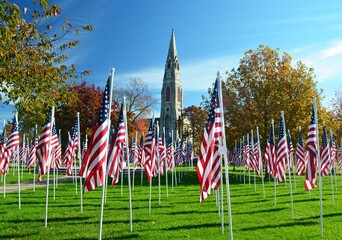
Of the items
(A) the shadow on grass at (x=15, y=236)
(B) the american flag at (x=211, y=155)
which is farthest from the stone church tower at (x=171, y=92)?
(B) the american flag at (x=211, y=155)

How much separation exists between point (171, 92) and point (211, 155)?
104629 millimetres

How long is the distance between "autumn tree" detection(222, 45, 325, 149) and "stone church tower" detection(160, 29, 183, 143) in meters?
72.2

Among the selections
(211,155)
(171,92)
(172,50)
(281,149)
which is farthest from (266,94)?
(172,50)

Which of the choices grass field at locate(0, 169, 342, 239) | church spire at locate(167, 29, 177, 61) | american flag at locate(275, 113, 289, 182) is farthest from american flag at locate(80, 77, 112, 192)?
church spire at locate(167, 29, 177, 61)

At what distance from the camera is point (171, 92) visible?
4461 inches

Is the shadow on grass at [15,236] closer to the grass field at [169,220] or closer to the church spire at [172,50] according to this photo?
the grass field at [169,220]

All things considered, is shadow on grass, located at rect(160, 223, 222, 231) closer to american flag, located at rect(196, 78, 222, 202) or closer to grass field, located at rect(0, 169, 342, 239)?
grass field, located at rect(0, 169, 342, 239)

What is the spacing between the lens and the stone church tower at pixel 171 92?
365 feet

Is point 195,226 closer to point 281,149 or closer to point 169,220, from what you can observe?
point 169,220

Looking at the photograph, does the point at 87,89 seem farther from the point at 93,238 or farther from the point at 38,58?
the point at 93,238

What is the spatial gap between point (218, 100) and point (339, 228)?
6699 mm

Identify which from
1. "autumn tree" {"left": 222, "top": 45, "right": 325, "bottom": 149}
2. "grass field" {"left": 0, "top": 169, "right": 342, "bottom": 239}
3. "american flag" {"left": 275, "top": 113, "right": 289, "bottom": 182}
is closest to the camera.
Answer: "grass field" {"left": 0, "top": 169, "right": 342, "bottom": 239}

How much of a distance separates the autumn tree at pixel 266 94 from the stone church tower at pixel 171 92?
237 feet

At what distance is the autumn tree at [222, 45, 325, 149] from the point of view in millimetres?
33906
